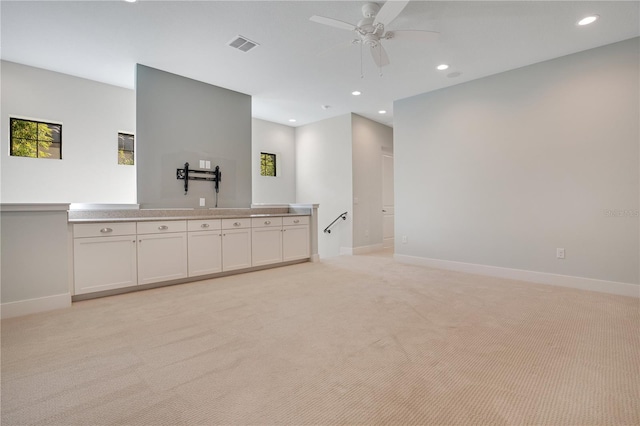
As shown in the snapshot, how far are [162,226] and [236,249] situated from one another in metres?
1.06

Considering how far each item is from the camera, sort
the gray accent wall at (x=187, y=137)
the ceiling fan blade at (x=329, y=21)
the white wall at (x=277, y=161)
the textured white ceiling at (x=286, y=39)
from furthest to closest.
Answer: the white wall at (x=277, y=161) < the gray accent wall at (x=187, y=137) < the textured white ceiling at (x=286, y=39) < the ceiling fan blade at (x=329, y=21)

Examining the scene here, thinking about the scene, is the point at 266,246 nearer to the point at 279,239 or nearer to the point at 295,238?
the point at 279,239

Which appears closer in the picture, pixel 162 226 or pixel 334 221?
pixel 162 226

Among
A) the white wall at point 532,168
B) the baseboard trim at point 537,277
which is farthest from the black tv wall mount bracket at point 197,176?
the baseboard trim at point 537,277

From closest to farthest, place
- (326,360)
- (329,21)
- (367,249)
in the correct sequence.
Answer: (326,360) < (329,21) < (367,249)

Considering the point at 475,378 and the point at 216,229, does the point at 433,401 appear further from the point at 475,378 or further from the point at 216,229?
the point at 216,229

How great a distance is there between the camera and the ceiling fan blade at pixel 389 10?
2398mm

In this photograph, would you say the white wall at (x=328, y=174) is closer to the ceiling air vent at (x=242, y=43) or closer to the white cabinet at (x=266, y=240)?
the white cabinet at (x=266, y=240)

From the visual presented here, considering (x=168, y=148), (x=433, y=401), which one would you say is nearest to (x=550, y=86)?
(x=433, y=401)

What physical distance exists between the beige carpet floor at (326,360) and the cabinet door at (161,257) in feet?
1.08

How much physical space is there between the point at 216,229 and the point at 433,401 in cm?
346

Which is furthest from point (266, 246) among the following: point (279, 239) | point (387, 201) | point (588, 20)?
point (588, 20)

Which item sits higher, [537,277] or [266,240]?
[266,240]

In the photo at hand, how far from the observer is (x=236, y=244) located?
4.47 metres
